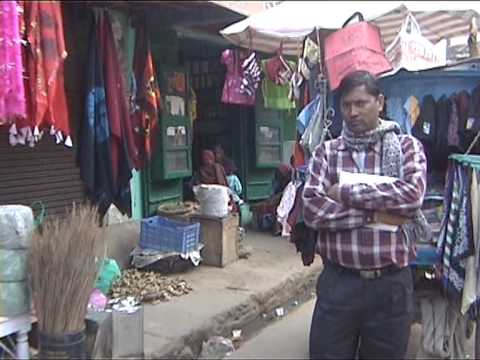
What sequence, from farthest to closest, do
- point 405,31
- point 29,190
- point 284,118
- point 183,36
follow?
point 284,118 → point 183,36 → point 29,190 → point 405,31

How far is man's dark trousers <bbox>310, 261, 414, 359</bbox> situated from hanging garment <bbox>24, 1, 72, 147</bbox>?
220 cm

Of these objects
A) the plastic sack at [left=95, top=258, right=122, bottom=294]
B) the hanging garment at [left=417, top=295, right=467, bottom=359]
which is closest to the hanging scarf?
the hanging garment at [left=417, top=295, right=467, bottom=359]

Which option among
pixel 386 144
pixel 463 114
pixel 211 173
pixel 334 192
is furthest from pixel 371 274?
pixel 211 173

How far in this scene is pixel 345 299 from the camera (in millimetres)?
2633

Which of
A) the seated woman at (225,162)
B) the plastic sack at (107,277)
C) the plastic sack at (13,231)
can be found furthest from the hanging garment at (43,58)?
the seated woman at (225,162)

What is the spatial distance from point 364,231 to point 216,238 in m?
3.51

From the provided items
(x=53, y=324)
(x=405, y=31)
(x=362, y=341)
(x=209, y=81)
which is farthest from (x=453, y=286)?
(x=209, y=81)

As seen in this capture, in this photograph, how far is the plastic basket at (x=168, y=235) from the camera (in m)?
5.54

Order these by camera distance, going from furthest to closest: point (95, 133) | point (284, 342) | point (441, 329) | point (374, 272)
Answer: point (95, 133) < point (284, 342) < point (441, 329) < point (374, 272)

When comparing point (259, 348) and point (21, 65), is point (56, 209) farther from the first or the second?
point (259, 348)

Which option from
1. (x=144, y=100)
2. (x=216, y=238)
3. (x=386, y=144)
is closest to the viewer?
(x=386, y=144)

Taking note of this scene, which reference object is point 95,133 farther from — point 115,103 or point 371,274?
point 371,274

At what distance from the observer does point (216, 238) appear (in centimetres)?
601

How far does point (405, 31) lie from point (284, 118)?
433 cm
